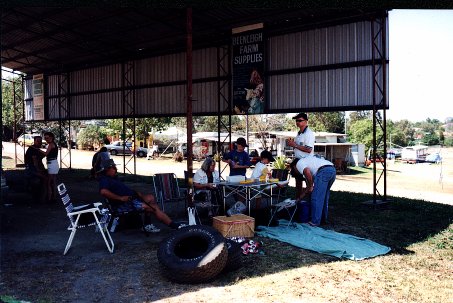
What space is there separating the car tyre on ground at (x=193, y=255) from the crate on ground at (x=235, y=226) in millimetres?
1065

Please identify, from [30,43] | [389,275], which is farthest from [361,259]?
[30,43]

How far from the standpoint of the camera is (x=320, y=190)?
7.12 meters

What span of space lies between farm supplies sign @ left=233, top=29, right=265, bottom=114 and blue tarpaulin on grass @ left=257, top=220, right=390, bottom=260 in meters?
5.74

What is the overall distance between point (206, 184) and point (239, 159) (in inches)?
72.6

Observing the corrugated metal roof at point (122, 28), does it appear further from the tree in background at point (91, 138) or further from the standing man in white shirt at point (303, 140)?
the tree in background at point (91, 138)

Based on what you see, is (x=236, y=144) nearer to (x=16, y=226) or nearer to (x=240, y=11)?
(x=240, y=11)

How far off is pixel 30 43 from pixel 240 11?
962 centimetres

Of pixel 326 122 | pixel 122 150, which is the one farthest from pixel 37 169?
pixel 326 122

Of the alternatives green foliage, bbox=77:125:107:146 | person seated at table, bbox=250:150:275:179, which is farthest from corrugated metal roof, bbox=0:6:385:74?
green foliage, bbox=77:125:107:146

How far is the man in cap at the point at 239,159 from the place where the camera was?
9.17 metres

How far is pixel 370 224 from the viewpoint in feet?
24.8

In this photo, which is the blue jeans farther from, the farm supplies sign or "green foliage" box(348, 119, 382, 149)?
"green foliage" box(348, 119, 382, 149)

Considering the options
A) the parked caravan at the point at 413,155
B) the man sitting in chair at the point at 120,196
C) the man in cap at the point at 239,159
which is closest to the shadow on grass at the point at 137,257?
the man sitting in chair at the point at 120,196

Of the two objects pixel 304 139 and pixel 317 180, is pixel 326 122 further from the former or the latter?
pixel 317 180
